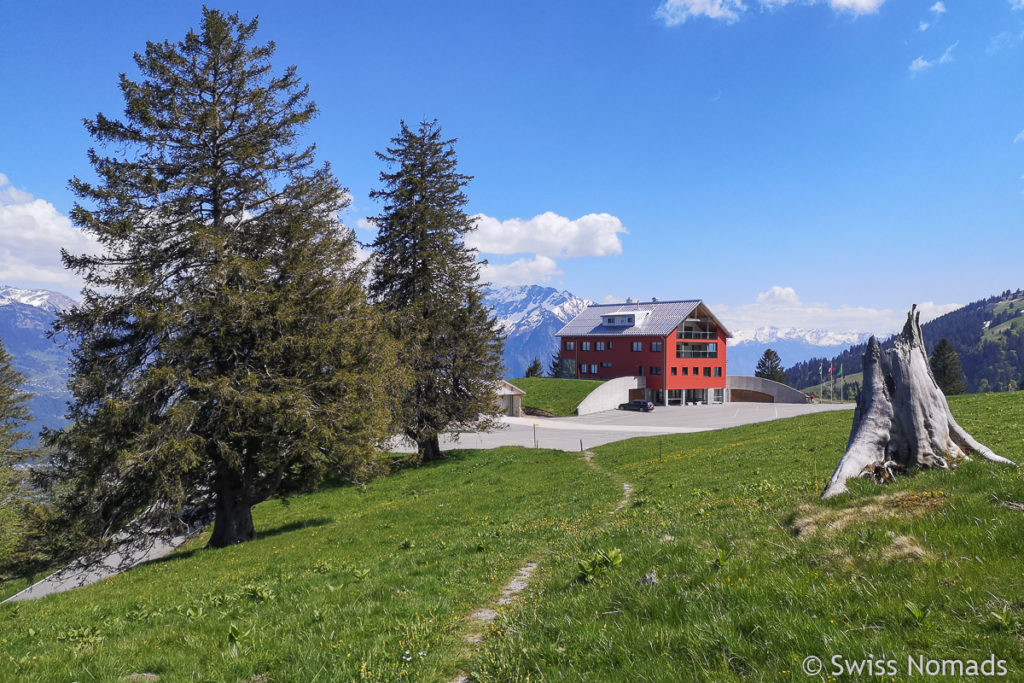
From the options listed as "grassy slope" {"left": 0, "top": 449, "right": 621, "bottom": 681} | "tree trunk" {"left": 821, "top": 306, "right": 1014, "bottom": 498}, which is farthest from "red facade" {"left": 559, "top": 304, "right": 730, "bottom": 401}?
"tree trunk" {"left": 821, "top": 306, "right": 1014, "bottom": 498}

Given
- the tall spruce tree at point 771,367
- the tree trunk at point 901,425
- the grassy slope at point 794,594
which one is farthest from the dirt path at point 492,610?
the tall spruce tree at point 771,367

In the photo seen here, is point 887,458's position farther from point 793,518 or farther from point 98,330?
point 98,330

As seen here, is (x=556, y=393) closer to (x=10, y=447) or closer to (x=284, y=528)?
(x=284, y=528)

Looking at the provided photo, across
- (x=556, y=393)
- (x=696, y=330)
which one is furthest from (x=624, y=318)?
(x=556, y=393)

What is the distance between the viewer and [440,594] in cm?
873

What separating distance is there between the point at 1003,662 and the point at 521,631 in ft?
14.6

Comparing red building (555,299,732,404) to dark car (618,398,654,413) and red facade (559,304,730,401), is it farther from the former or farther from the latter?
dark car (618,398,654,413)

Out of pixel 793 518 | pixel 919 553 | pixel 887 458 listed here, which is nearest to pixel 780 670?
pixel 919 553

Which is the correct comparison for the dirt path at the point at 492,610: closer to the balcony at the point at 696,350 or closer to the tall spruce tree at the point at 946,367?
the balcony at the point at 696,350

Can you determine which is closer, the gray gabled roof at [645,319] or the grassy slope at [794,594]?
the grassy slope at [794,594]

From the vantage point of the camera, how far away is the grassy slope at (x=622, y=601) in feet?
16.1

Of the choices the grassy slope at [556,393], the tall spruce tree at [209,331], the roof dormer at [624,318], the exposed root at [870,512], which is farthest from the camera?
the roof dormer at [624,318]

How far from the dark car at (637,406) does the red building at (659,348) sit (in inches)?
179

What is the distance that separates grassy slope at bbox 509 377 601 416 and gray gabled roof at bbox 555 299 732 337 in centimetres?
1016
